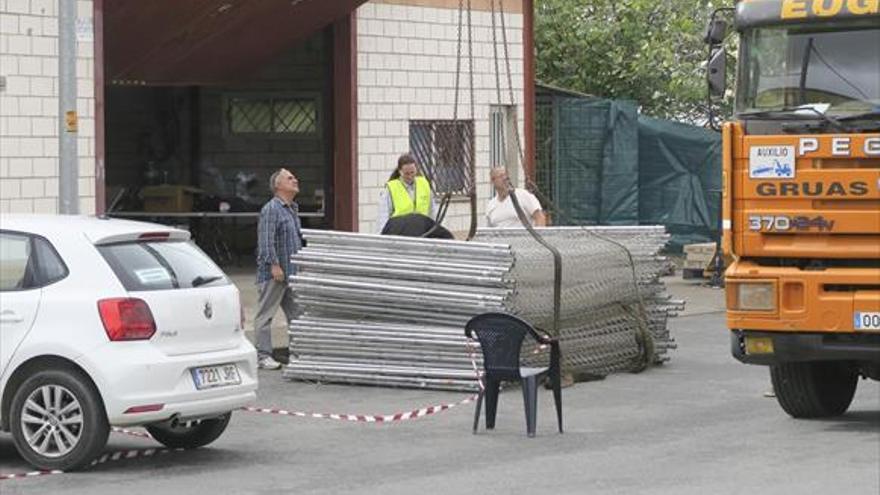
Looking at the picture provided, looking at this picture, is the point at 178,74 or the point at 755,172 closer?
the point at 755,172

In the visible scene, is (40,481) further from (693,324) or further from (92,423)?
(693,324)

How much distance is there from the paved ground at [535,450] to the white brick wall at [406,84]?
8040mm

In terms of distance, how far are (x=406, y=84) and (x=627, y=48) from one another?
9071mm

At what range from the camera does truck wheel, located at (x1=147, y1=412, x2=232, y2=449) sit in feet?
40.0

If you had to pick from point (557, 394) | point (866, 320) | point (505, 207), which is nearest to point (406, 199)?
point (505, 207)

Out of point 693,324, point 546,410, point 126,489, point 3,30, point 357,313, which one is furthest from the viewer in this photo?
point 693,324

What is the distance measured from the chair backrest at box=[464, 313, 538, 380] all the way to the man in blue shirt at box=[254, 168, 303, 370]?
13.0ft

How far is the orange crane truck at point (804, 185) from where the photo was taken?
12727 mm

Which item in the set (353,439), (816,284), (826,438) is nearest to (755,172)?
(816,284)

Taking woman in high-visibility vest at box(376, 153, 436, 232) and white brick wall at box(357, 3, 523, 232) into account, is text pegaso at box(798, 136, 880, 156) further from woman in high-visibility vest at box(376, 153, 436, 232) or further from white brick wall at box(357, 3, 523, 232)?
white brick wall at box(357, 3, 523, 232)

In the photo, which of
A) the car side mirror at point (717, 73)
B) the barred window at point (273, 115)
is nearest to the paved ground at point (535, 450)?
the car side mirror at point (717, 73)

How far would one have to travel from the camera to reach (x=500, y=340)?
1312 cm

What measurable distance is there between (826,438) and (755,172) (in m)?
1.94

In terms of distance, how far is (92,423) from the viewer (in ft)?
36.2
